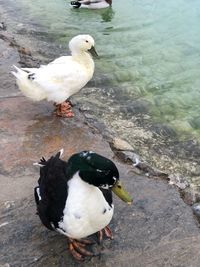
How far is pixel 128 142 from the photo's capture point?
5449mm

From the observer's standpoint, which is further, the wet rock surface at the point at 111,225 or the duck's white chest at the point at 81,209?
the wet rock surface at the point at 111,225

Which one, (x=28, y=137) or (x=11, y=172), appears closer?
(x=11, y=172)

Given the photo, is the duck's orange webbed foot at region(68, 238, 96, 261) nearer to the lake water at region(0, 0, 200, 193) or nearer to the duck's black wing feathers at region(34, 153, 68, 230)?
the duck's black wing feathers at region(34, 153, 68, 230)

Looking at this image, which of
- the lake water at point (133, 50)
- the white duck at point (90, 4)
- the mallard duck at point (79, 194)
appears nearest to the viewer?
the mallard duck at point (79, 194)

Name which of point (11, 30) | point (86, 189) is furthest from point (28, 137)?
point (11, 30)

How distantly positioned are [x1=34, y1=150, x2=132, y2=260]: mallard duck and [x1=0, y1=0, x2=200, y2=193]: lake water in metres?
2.14

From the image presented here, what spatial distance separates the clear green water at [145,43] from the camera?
6934 millimetres

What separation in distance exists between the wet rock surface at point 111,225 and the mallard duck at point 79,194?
1.01 ft

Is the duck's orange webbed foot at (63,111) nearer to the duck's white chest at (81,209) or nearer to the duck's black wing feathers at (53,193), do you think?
the duck's black wing feathers at (53,193)

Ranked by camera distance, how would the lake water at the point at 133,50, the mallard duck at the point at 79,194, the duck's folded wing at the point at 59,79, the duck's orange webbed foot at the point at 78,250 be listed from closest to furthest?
the mallard duck at the point at 79,194 < the duck's orange webbed foot at the point at 78,250 < the duck's folded wing at the point at 59,79 < the lake water at the point at 133,50

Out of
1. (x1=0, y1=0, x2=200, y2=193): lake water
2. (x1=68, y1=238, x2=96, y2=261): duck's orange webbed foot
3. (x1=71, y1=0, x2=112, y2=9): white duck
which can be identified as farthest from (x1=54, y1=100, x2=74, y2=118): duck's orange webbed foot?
(x1=71, y1=0, x2=112, y2=9): white duck

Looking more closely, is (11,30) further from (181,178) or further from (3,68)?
(181,178)

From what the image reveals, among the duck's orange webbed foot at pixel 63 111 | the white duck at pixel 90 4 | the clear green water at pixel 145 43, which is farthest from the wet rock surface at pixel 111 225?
the white duck at pixel 90 4

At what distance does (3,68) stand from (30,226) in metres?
3.56
